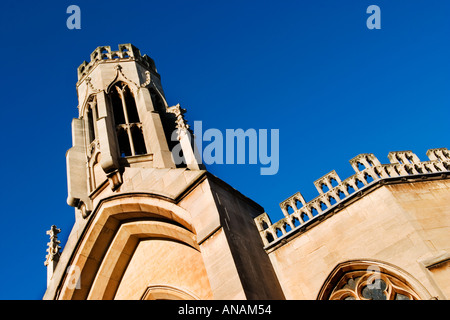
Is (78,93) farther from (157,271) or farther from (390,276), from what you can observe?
(390,276)

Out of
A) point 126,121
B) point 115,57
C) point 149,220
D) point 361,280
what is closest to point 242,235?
point 361,280

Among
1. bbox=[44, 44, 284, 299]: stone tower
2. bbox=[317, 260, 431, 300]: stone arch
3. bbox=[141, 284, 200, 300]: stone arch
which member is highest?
bbox=[44, 44, 284, 299]: stone tower

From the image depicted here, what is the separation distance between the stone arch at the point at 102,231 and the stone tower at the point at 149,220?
1.1 inches

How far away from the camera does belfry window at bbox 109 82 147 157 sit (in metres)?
15.0

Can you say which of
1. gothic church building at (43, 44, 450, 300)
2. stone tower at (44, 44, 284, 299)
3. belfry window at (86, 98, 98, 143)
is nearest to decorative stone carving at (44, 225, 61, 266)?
gothic church building at (43, 44, 450, 300)

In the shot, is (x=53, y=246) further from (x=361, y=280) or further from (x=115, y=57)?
(x=361, y=280)

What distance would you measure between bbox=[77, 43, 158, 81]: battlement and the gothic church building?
538 cm

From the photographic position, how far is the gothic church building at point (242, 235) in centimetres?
862

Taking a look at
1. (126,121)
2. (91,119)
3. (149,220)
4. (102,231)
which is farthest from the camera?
(91,119)

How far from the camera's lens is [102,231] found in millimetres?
11727

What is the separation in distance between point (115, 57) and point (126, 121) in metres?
4.76

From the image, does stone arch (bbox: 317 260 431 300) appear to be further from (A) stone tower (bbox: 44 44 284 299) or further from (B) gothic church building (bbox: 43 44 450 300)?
(A) stone tower (bbox: 44 44 284 299)
